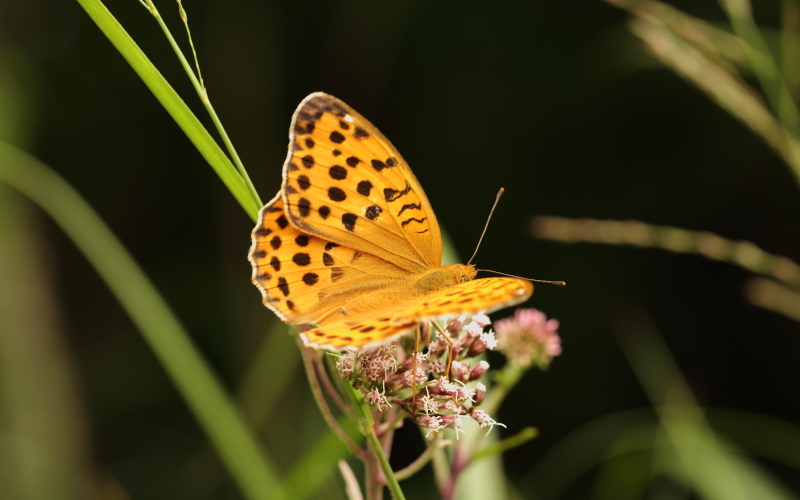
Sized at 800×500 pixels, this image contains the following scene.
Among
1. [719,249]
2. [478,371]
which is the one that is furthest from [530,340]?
[719,249]

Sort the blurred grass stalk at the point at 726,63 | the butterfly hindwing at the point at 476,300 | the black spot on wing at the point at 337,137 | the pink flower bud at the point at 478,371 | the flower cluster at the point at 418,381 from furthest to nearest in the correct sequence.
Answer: the blurred grass stalk at the point at 726,63 < the black spot on wing at the point at 337,137 < the pink flower bud at the point at 478,371 < the flower cluster at the point at 418,381 < the butterfly hindwing at the point at 476,300

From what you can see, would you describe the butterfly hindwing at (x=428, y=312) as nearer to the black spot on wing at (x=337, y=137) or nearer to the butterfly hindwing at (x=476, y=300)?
the butterfly hindwing at (x=476, y=300)

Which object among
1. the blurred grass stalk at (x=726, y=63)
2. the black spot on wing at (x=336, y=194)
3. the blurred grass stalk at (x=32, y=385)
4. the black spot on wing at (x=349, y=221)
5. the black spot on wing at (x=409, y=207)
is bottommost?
the blurred grass stalk at (x=32, y=385)

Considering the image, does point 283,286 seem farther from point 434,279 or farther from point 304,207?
point 434,279

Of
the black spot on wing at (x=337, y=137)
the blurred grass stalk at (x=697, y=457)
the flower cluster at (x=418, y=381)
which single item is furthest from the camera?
the blurred grass stalk at (x=697, y=457)

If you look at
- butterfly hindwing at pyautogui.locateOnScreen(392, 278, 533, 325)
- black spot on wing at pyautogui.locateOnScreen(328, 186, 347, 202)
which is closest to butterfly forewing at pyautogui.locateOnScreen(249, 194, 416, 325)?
black spot on wing at pyautogui.locateOnScreen(328, 186, 347, 202)

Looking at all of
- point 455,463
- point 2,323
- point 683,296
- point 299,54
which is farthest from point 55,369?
point 683,296

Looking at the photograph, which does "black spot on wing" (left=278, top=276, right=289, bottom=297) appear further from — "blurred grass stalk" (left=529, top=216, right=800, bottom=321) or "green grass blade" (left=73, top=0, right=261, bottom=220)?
"blurred grass stalk" (left=529, top=216, right=800, bottom=321)

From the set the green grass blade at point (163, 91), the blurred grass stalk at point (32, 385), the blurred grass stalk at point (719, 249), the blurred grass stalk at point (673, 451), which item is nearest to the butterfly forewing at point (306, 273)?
the green grass blade at point (163, 91)
